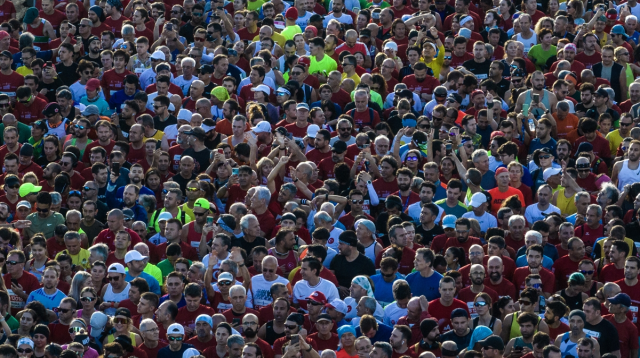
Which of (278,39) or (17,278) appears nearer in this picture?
(17,278)

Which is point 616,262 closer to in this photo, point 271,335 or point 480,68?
point 271,335

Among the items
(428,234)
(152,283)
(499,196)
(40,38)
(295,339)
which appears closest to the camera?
(295,339)

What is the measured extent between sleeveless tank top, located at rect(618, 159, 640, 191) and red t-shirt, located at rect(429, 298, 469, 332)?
142 inches

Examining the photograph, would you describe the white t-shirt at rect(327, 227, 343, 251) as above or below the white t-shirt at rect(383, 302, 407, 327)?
above

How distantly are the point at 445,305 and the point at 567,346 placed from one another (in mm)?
1272

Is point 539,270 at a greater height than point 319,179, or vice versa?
point 319,179

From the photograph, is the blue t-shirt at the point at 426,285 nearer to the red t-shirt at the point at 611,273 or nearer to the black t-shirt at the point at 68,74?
the red t-shirt at the point at 611,273

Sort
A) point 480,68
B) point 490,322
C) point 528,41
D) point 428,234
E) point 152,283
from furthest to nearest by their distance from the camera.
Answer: point 528,41 < point 480,68 < point 428,234 < point 152,283 < point 490,322

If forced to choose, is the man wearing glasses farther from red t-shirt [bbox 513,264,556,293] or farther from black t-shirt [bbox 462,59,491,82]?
black t-shirt [bbox 462,59,491,82]

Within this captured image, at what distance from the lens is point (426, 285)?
1416 centimetres

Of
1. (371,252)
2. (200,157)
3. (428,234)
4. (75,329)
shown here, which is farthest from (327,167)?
(75,329)

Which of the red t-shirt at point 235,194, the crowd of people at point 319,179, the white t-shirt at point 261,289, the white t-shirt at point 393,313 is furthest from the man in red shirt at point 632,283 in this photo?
the red t-shirt at point 235,194

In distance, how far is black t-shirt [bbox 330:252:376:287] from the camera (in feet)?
47.4

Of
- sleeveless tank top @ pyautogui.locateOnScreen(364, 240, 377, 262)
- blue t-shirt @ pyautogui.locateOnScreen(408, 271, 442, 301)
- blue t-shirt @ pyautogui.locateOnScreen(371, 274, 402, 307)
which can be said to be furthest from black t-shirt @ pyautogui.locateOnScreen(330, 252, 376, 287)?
blue t-shirt @ pyautogui.locateOnScreen(408, 271, 442, 301)
